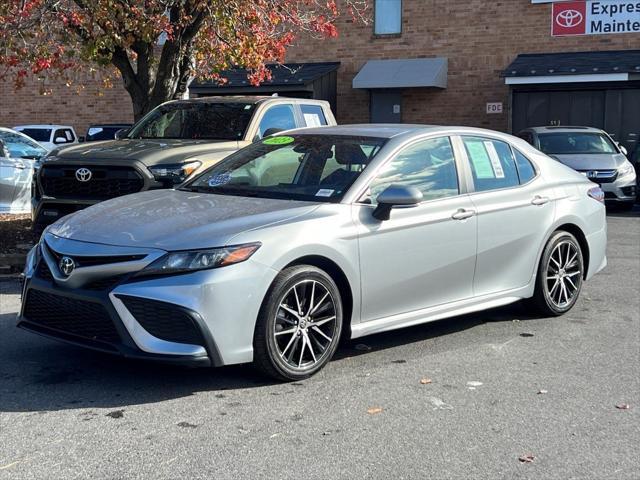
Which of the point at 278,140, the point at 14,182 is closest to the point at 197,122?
the point at 278,140

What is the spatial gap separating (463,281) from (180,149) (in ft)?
12.3

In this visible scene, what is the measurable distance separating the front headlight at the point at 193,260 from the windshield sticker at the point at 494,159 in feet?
8.73

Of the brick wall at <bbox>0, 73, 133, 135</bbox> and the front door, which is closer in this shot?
the front door

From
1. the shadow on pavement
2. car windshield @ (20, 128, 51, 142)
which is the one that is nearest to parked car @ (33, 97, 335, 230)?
the shadow on pavement

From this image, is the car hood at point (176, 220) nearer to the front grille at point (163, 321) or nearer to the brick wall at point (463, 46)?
the front grille at point (163, 321)

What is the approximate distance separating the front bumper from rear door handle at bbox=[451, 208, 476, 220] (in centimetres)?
171

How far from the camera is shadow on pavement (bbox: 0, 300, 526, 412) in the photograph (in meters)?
4.93

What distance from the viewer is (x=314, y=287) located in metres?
5.33

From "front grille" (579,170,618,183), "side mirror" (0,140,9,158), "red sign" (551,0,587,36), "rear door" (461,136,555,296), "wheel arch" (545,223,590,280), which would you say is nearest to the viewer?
"rear door" (461,136,555,296)

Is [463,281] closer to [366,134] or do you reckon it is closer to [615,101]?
[366,134]

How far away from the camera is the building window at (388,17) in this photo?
24297mm

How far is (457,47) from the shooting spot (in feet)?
78.2

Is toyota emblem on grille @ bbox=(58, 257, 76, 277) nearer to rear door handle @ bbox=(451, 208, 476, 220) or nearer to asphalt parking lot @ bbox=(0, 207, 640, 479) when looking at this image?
asphalt parking lot @ bbox=(0, 207, 640, 479)

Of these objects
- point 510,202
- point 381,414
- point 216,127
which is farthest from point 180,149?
point 381,414
